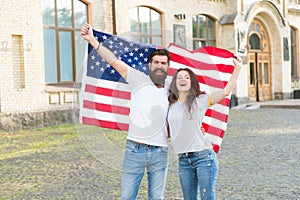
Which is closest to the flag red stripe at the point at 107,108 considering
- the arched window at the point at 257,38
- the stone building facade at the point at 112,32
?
the stone building facade at the point at 112,32

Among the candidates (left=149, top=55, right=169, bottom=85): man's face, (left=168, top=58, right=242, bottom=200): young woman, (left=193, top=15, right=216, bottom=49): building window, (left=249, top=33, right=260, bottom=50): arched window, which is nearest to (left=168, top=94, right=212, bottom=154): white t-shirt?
(left=168, top=58, right=242, bottom=200): young woman

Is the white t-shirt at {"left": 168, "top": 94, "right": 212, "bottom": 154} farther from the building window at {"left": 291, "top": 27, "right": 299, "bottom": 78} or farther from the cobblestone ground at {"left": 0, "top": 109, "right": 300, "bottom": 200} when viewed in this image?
the building window at {"left": 291, "top": 27, "right": 299, "bottom": 78}

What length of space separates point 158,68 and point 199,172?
92 cm

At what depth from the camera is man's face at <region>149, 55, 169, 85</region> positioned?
3609 mm

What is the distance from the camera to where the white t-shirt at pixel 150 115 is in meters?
3.57

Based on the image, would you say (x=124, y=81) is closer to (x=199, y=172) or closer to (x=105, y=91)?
(x=105, y=91)

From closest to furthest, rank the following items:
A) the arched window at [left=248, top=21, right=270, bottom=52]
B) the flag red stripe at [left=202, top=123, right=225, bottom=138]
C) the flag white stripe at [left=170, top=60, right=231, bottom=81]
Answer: the flag white stripe at [left=170, top=60, right=231, bottom=81] → the flag red stripe at [left=202, top=123, right=225, bottom=138] → the arched window at [left=248, top=21, right=270, bottom=52]

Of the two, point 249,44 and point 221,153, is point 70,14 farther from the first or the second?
point 249,44

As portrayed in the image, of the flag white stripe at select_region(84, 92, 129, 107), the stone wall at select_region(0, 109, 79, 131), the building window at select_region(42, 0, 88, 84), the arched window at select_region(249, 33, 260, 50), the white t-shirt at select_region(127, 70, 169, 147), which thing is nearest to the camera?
the white t-shirt at select_region(127, 70, 169, 147)

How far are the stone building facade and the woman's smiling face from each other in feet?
15.0

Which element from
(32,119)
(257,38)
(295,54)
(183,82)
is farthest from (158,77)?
(295,54)

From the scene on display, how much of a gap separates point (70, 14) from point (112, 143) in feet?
43.1

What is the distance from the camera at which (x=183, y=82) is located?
364 cm

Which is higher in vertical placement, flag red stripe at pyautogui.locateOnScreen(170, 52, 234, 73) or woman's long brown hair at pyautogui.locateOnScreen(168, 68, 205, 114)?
flag red stripe at pyautogui.locateOnScreen(170, 52, 234, 73)
